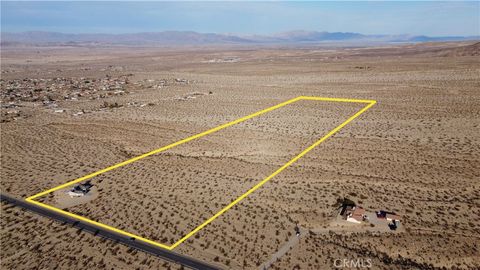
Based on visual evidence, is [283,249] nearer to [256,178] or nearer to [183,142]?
[256,178]

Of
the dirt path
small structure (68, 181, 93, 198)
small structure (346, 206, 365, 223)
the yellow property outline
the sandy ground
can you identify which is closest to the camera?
the dirt path

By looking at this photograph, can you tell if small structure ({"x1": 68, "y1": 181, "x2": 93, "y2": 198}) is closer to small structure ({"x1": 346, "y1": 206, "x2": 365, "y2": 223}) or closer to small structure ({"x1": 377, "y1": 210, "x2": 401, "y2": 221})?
small structure ({"x1": 346, "y1": 206, "x2": 365, "y2": 223})

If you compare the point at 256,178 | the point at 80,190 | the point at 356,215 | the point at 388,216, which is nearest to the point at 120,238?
the point at 80,190

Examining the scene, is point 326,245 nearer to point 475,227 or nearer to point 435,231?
point 435,231

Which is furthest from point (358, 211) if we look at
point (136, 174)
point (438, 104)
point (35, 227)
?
point (438, 104)

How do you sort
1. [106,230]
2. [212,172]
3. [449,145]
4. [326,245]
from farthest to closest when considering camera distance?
1. [449,145]
2. [212,172]
3. [106,230]
4. [326,245]

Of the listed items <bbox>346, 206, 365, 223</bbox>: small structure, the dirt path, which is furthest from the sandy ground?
<bbox>346, 206, 365, 223</bbox>: small structure
